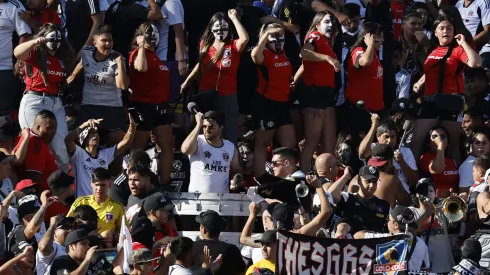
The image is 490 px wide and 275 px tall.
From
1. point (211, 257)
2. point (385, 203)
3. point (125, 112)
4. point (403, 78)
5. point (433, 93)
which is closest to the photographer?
point (211, 257)

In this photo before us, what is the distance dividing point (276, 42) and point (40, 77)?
106 inches

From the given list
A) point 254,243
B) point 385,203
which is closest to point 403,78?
point 385,203

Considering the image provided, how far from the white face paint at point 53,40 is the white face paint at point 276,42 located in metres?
2.37

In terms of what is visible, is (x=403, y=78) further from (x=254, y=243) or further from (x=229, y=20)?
A: (x=254, y=243)

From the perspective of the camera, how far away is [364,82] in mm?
19094

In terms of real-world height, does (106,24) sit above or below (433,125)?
above

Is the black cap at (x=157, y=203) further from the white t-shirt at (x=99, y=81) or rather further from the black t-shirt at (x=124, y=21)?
the black t-shirt at (x=124, y=21)

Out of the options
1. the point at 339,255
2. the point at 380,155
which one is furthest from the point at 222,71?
the point at 339,255

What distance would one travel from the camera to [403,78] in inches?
811

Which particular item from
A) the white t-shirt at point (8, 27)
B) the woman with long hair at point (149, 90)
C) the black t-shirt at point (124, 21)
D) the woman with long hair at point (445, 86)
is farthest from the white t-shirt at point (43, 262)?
the woman with long hair at point (445, 86)

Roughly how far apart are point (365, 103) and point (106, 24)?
125 inches

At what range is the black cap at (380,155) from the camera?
57.4 ft

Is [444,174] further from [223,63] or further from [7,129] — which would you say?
[7,129]

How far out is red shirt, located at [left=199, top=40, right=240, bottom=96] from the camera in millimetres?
18375
